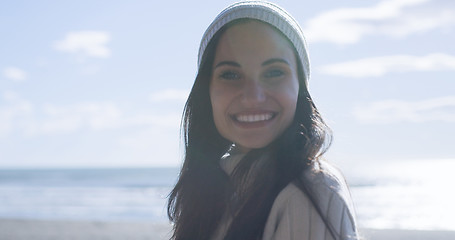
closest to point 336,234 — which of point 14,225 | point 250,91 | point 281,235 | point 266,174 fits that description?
point 281,235

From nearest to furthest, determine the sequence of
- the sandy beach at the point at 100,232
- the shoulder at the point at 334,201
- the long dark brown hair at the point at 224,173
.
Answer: the shoulder at the point at 334,201 → the long dark brown hair at the point at 224,173 → the sandy beach at the point at 100,232

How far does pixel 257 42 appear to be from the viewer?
189 centimetres

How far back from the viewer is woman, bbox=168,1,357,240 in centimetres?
164

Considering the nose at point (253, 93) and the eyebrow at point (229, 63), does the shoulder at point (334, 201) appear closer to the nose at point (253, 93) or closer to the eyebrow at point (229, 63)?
the nose at point (253, 93)

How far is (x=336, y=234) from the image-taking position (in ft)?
5.21

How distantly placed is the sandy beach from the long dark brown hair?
6.68m

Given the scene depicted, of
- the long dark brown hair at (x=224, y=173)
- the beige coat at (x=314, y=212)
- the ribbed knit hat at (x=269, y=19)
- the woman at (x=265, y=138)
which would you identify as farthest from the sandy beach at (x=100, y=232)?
the beige coat at (x=314, y=212)

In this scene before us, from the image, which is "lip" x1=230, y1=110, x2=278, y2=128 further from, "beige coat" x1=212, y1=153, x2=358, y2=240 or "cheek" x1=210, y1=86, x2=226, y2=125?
"beige coat" x1=212, y1=153, x2=358, y2=240

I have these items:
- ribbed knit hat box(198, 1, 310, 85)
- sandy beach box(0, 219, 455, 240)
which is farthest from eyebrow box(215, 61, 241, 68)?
sandy beach box(0, 219, 455, 240)

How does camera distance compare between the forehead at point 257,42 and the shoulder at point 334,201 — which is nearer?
the shoulder at point 334,201

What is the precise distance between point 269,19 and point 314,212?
2.12 feet

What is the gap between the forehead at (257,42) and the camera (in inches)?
74.3

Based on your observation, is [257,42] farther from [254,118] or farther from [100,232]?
[100,232]

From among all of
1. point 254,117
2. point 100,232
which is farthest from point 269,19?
point 100,232
